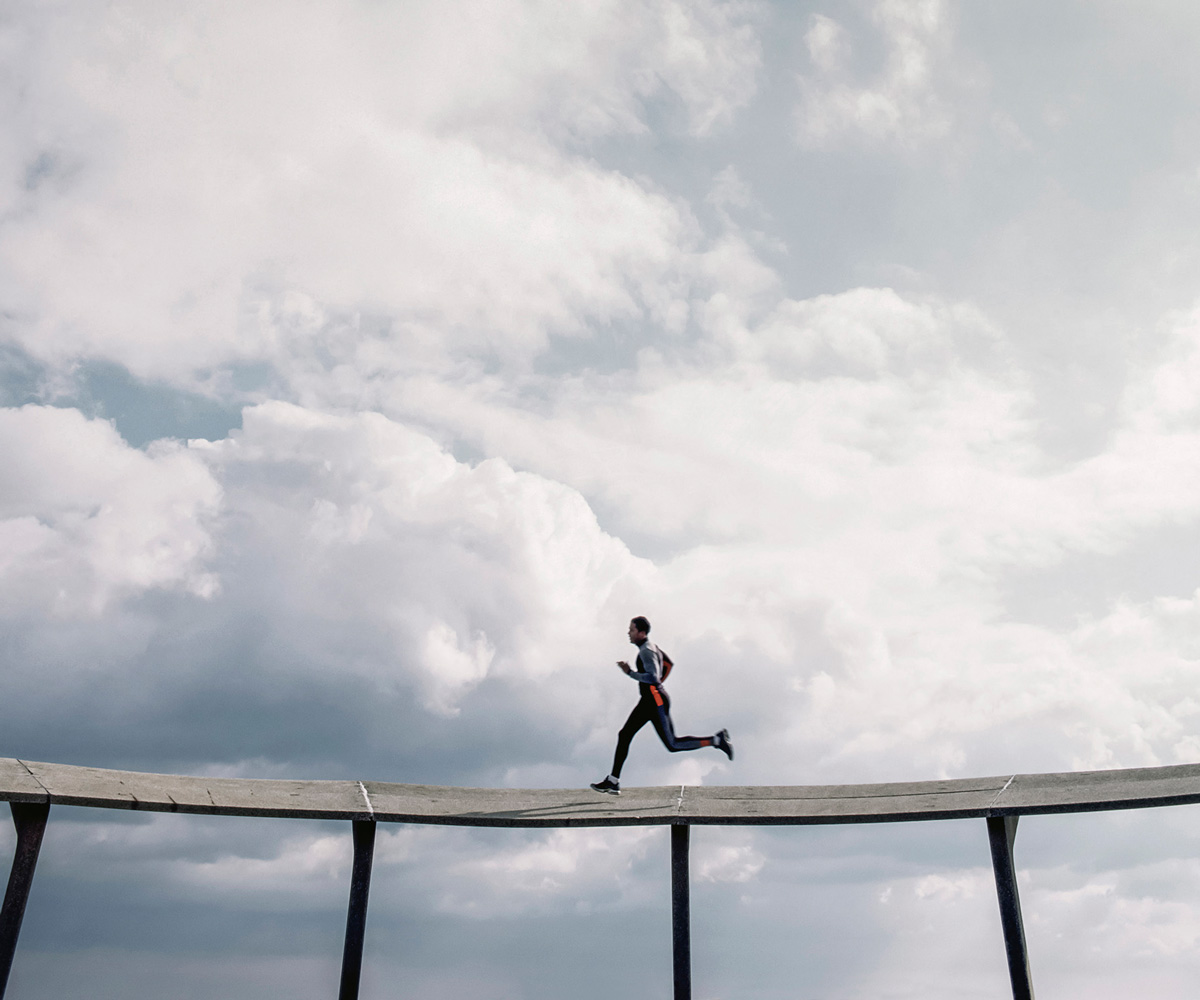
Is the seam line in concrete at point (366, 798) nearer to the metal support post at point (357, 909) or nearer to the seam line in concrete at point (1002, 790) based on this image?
the metal support post at point (357, 909)

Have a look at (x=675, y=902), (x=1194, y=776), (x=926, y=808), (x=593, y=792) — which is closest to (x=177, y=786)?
(x=593, y=792)

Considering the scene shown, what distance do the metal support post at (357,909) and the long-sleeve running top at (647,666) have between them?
386cm

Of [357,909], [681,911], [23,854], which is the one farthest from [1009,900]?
[23,854]

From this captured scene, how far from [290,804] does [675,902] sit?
4.35 meters

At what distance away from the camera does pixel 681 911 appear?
35.3 ft

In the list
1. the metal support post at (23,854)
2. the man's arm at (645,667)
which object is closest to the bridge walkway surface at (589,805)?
the metal support post at (23,854)

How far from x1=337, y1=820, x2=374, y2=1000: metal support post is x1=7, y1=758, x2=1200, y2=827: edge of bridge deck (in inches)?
11.3

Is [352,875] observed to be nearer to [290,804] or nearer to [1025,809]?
[290,804]

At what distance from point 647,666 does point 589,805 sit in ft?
6.54

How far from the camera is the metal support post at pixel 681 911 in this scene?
10.5m

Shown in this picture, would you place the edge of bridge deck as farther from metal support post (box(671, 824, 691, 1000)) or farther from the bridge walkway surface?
metal support post (box(671, 824, 691, 1000))

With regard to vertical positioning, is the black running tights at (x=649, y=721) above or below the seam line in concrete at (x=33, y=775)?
above

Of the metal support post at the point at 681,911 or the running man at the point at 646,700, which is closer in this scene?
the metal support post at the point at 681,911

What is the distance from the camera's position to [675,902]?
35.4 ft
